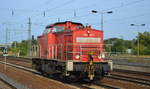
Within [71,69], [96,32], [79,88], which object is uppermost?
[96,32]

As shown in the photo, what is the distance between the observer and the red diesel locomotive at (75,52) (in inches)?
564

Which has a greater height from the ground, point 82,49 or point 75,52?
point 82,49

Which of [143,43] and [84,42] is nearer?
[84,42]

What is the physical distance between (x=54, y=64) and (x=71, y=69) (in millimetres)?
2387

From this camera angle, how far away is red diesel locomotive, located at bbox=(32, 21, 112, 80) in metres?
14.3

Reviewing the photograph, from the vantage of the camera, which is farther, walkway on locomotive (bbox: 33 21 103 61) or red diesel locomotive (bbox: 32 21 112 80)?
walkway on locomotive (bbox: 33 21 103 61)

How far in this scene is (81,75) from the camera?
1458cm

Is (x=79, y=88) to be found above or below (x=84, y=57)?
below

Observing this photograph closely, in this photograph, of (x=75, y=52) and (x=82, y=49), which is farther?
(x=82, y=49)

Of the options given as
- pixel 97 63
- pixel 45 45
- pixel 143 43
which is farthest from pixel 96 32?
pixel 143 43

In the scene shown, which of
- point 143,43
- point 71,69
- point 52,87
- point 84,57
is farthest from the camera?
point 143,43

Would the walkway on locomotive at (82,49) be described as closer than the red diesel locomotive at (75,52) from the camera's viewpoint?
No

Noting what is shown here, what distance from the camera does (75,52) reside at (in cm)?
1491

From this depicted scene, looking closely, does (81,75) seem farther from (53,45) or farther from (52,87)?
(53,45)
